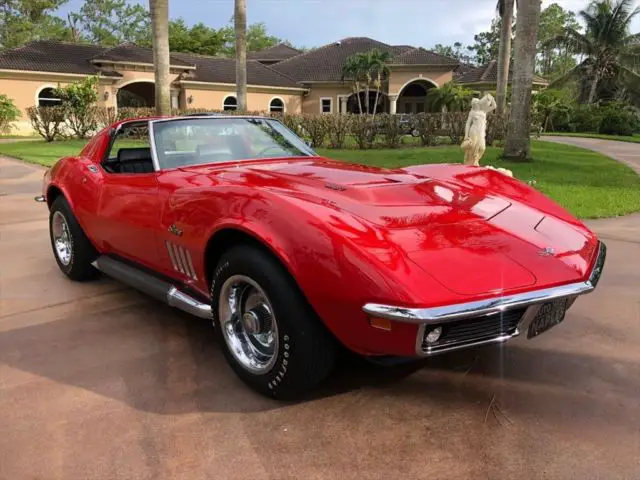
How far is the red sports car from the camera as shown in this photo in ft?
7.55

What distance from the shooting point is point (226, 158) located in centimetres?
393

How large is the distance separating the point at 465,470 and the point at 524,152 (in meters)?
13.5

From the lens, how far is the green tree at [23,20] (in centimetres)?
4922

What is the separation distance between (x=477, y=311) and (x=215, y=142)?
2430 mm

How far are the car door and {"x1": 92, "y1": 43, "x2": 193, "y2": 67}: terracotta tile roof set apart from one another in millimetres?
30740

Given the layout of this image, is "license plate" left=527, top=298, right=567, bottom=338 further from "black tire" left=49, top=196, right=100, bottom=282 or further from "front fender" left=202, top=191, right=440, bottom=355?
"black tire" left=49, top=196, right=100, bottom=282

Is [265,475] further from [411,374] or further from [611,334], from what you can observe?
[611,334]

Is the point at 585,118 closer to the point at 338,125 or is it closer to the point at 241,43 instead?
the point at 338,125

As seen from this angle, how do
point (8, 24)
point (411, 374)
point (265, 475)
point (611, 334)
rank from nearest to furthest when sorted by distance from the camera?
point (265, 475), point (411, 374), point (611, 334), point (8, 24)

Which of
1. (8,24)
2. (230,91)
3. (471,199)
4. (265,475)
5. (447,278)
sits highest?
(8,24)

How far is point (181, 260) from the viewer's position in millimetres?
3285

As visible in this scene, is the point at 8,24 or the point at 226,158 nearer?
the point at 226,158

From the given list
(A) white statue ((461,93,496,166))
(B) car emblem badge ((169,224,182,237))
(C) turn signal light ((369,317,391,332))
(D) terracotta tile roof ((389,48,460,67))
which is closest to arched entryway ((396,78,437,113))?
(D) terracotta tile roof ((389,48,460,67))

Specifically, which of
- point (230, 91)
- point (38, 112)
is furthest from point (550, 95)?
point (38, 112)
